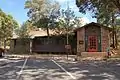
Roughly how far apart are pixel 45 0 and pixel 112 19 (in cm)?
1154

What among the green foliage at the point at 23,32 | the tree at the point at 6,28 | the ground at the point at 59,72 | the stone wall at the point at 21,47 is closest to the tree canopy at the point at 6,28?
the tree at the point at 6,28

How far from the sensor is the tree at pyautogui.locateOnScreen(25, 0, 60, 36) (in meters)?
45.7

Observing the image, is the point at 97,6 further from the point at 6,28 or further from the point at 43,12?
the point at 6,28

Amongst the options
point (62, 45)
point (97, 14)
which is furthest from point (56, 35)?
point (97, 14)

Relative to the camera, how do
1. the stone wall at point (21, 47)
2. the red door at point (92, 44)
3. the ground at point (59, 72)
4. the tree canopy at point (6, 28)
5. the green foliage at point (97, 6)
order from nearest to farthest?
1. the ground at point (59, 72)
2. the green foliage at point (97, 6)
3. the red door at point (92, 44)
4. the stone wall at point (21, 47)
5. the tree canopy at point (6, 28)

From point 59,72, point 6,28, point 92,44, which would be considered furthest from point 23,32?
point 59,72

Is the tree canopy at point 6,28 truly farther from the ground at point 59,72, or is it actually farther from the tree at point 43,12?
the ground at point 59,72

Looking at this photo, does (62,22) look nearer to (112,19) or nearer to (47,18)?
(47,18)

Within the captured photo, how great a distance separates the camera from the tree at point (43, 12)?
45.7 m

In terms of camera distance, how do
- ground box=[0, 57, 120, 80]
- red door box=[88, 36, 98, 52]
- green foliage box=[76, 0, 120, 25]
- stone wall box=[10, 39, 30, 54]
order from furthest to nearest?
stone wall box=[10, 39, 30, 54] → red door box=[88, 36, 98, 52] → green foliage box=[76, 0, 120, 25] → ground box=[0, 57, 120, 80]

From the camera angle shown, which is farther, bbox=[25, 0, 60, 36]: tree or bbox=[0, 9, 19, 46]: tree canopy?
Result: bbox=[0, 9, 19, 46]: tree canopy

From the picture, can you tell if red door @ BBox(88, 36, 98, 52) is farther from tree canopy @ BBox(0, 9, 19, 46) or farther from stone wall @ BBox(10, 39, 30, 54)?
tree canopy @ BBox(0, 9, 19, 46)

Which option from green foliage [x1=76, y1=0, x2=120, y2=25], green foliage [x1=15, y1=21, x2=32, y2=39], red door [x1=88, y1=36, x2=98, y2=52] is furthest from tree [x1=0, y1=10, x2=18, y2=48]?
green foliage [x1=76, y1=0, x2=120, y2=25]

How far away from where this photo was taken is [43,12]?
152ft
